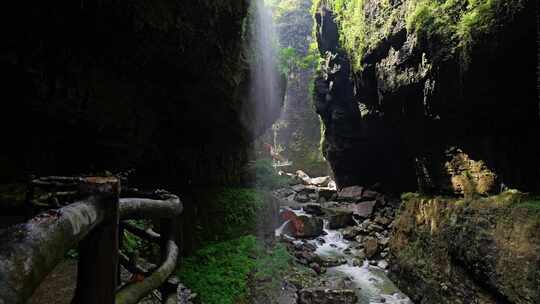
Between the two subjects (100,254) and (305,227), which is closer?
(100,254)

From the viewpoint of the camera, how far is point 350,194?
1950 centimetres

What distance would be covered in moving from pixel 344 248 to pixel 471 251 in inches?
252

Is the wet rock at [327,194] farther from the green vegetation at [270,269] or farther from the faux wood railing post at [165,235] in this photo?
the faux wood railing post at [165,235]

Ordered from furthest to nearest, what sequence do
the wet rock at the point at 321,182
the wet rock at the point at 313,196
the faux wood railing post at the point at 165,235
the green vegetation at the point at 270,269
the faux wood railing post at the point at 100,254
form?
the wet rock at the point at 321,182 < the wet rock at the point at 313,196 < the green vegetation at the point at 270,269 < the faux wood railing post at the point at 165,235 < the faux wood railing post at the point at 100,254

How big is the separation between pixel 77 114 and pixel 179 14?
9.21ft

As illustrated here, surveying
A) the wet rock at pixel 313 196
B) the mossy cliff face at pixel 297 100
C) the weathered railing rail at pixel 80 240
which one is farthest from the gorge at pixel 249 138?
the mossy cliff face at pixel 297 100

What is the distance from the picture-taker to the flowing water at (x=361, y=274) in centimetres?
851

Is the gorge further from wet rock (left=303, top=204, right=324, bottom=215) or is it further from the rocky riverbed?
wet rock (left=303, top=204, right=324, bottom=215)

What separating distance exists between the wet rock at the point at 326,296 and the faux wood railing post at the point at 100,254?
7606 millimetres

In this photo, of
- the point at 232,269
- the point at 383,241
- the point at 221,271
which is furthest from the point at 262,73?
the point at 383,241

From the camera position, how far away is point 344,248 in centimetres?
1255

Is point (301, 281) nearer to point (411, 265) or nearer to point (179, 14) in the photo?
point (411, 265)

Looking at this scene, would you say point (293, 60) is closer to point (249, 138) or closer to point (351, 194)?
point (351, 194)

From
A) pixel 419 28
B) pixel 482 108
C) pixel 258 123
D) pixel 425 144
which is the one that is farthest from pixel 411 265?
pixel 258 123
